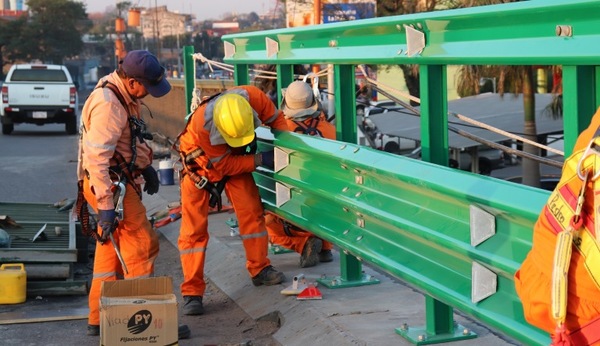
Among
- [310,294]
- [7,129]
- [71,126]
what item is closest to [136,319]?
[310,294]

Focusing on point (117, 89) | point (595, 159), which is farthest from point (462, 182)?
point (117, 89)

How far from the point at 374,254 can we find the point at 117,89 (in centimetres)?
224

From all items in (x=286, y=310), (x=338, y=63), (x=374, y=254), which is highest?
(x=338, y=63)

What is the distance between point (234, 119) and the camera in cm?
710

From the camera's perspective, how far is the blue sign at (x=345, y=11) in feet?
118

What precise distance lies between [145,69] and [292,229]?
1959 millimetres

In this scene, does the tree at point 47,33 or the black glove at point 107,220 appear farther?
the tree at point 47,33

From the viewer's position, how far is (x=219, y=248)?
366 inches

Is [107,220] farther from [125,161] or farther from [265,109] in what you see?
[265,109]

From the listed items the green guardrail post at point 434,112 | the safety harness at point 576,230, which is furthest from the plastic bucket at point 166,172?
the safety harness at point 576,230

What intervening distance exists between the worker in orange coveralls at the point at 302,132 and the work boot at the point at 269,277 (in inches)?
18.5

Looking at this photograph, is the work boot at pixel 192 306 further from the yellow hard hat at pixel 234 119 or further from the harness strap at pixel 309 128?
the harness strap at pixel 309 128

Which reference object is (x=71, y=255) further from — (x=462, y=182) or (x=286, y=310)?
(x=462, y=182)

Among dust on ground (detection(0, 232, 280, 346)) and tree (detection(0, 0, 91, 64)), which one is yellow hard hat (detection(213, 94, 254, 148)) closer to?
dust on ground (detection(0, 232, 280, 346))
